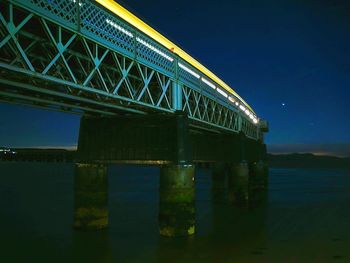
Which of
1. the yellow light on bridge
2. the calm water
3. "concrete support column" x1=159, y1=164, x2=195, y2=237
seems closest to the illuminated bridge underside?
the yellow light on bridge

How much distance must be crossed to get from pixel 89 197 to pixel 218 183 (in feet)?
78.0

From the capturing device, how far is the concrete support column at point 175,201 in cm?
2277

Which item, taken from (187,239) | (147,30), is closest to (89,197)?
(187,239)

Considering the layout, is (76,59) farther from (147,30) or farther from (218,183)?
(218,183)

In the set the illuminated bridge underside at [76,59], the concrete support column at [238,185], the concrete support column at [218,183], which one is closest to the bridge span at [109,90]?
the illuminated bridge underside at [76,59]

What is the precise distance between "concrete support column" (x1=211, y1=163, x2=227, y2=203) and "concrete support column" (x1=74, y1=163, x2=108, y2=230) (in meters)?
21.0

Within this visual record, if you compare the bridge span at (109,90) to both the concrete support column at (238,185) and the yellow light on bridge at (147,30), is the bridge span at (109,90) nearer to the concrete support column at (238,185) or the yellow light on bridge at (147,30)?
the yellow light on bridge at (147,30)

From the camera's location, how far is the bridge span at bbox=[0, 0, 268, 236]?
1631 centimetres

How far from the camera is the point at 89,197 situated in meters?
24.0

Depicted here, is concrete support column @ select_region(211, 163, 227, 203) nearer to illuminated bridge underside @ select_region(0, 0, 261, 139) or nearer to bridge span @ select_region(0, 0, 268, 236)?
bridge span @ select_region(0, 0, 268, 236)

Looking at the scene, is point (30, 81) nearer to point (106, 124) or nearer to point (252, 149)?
point (106, 124)

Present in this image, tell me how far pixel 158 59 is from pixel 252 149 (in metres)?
27.9

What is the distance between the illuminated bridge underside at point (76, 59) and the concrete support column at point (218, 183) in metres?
16.6

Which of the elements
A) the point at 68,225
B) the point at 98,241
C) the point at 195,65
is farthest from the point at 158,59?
the point at 68,225
